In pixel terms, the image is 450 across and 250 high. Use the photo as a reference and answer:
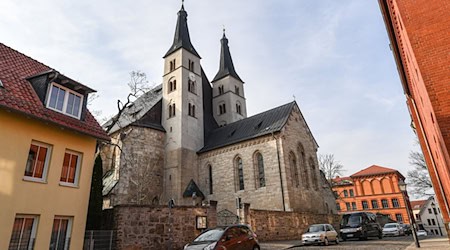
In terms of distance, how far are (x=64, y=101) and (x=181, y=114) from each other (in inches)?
739

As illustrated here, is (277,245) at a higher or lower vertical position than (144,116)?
lower

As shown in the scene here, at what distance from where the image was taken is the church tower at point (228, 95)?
38625 millimetres

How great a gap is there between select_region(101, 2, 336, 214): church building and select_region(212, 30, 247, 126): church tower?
344 cm

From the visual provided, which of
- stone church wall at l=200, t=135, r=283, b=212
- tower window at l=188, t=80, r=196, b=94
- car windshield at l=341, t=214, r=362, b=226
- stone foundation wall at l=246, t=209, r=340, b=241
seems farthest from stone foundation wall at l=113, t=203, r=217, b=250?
tower window at l=188, t=80, r=196, b=94

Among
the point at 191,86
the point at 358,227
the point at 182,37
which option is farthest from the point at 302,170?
the point at 182,37

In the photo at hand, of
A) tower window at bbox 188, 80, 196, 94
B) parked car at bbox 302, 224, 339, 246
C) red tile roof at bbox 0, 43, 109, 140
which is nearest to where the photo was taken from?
red tile roof at bbox 0, 43, 109, 140

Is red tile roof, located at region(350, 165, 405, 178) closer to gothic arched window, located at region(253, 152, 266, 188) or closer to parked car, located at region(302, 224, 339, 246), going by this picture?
gothic arched window, located at region(253, 152, 266, 188)

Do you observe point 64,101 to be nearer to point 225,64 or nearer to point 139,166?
point 139,166

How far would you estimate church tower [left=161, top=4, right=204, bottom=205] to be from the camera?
29.3m

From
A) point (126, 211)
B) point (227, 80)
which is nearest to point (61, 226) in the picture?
point (126, 211)

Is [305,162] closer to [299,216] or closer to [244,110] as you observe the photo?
[299,216]

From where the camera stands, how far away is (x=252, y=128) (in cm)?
2928

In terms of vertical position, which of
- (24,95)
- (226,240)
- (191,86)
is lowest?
(226,240)

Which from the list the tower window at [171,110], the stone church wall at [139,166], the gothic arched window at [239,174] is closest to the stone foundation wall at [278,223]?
the gothic arched window at [239,174]
